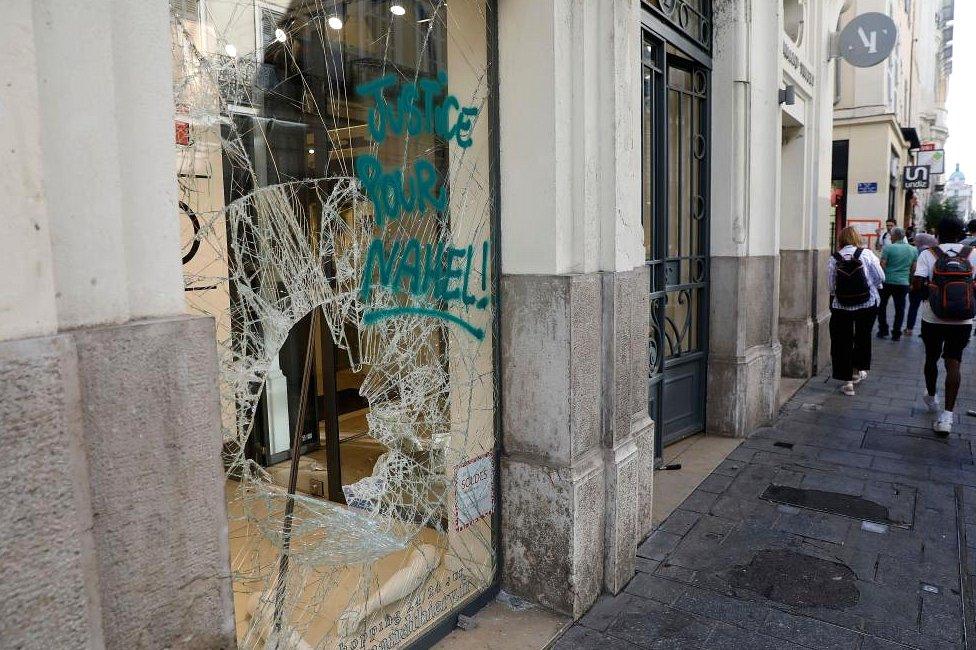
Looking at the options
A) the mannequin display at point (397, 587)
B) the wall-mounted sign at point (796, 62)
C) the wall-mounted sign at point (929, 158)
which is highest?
the wall-mounted sign at point (929, 158)

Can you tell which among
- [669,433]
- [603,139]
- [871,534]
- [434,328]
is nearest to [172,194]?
[434,328]

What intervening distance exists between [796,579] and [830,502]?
1.26 meters

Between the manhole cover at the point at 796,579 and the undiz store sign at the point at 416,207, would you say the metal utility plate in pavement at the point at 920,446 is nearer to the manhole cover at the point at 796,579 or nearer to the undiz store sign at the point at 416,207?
the manhole cover at the point at 796,579

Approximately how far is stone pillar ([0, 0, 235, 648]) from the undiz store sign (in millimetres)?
1184

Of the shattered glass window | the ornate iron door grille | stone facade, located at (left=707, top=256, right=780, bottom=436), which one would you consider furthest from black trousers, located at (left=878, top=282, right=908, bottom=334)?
the shattered glass window

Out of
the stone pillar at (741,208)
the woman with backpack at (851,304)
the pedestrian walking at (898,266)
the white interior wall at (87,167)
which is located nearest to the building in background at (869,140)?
the pedestrian walking at (898,266)

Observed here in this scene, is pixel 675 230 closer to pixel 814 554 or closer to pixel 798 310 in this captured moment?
pixel 814 554

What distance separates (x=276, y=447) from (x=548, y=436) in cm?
127

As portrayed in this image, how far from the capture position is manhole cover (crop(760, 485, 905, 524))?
4.51 m

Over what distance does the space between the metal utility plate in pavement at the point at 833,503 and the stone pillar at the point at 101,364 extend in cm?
410

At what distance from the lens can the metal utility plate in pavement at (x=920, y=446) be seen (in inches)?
221

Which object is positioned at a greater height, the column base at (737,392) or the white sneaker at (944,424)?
the column base at (737,392)

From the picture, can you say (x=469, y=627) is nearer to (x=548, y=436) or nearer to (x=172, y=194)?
(x=548, y=436)

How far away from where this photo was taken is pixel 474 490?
3.34 m
